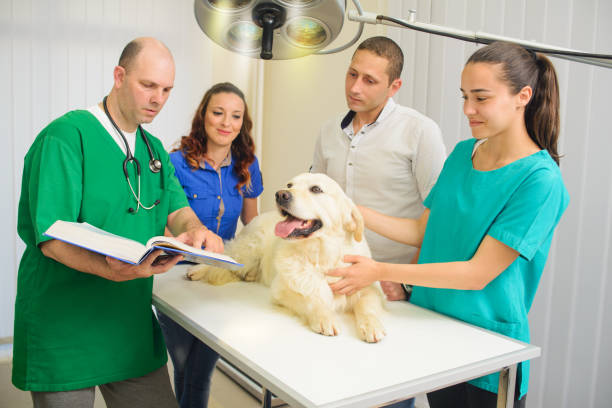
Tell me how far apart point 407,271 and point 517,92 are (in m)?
0.61

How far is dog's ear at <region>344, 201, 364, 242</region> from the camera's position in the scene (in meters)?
1.49

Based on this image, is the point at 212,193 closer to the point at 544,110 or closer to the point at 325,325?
the point at 325,325

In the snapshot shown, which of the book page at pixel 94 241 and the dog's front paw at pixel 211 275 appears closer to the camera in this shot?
the book page at pixel 94 241

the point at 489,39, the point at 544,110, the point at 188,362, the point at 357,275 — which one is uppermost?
the point at 489,39

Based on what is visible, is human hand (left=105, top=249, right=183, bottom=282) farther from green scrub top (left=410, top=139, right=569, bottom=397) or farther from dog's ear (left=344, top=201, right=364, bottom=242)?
green scrub top (left=410, top=139, right=569, bottom=397)

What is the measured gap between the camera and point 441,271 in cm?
132

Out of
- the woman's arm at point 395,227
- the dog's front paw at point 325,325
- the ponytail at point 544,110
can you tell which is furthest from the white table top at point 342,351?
the ponytail at point 544,110

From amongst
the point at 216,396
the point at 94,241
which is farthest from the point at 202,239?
the point at 216,396

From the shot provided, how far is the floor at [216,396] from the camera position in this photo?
9.45 feet

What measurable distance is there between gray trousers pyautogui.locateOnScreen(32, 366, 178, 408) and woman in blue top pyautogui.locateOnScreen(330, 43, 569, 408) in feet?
2.46

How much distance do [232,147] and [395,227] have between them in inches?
44.3

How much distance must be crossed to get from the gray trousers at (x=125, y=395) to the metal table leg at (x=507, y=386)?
109 centimetres

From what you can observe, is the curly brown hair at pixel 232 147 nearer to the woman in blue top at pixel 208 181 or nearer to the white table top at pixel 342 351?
the woman in blue top at pixel 208 181

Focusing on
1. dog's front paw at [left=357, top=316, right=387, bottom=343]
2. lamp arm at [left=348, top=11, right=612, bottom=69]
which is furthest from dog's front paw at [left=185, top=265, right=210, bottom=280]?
lamp arm at [left=348, top=11, right=612, bottom=69]
